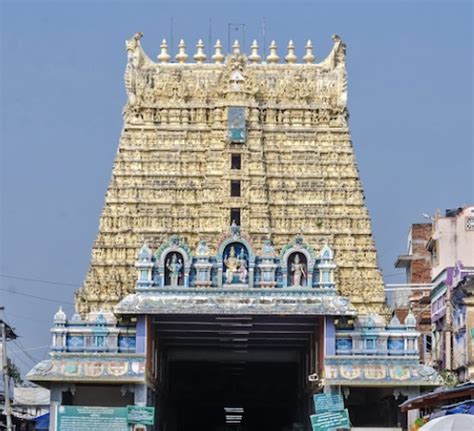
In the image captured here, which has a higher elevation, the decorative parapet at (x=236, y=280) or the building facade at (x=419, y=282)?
the building facade at (x=419, y=282)

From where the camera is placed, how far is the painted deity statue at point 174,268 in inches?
1544

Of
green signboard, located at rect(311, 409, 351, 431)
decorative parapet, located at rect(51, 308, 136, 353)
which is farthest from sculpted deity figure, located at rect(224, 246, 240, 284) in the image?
green signboard, located at rect(311, 409, 351, 431)

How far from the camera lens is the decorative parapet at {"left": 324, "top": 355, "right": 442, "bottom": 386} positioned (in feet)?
126

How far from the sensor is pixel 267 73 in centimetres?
5922

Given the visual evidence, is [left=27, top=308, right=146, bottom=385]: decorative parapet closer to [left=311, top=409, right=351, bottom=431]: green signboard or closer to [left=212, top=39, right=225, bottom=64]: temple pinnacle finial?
[left=311, top=409, right=351, bottom=431]: green signboard

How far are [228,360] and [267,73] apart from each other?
17.1 meters

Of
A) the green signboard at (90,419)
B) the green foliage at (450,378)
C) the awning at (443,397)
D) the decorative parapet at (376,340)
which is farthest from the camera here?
the green foliage at (450,378)

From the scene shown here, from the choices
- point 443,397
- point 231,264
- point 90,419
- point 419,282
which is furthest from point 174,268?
point 419,282

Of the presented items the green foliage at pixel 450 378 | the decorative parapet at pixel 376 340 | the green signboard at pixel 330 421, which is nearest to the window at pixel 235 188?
the green foliage at pixel 450 378

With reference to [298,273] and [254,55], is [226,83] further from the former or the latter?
[298,273]

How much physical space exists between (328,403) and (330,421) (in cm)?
60

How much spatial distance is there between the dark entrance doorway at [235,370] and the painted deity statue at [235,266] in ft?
4.20

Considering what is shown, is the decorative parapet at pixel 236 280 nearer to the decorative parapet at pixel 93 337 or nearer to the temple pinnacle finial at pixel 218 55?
the decorative parapet at pixel 93 337

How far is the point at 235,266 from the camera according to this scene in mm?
39281
